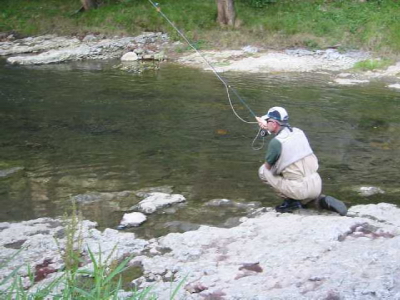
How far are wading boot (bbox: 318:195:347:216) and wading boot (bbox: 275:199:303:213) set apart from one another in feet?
0.94

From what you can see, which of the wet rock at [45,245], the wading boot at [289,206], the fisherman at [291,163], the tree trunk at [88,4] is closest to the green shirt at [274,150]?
the fisherman at [291,163]

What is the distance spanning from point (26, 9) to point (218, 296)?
23691 millimetres

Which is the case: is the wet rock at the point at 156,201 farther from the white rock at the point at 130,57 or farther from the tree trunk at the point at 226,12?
the tree trunk at the point at 226,12

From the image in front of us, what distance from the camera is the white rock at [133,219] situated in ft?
22.0

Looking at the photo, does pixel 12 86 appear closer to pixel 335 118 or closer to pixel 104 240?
pixel 335 118

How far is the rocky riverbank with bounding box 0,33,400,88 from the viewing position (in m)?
16.4

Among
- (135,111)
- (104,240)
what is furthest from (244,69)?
(104,240)

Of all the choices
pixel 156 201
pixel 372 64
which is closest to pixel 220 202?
pixel 156 201

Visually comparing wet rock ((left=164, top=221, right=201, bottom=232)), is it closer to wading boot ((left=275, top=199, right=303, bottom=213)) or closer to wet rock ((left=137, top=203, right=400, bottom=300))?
wet rock ((left=137, top=203, right=400, bottom=300))

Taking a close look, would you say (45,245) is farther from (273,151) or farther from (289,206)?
(289,206)

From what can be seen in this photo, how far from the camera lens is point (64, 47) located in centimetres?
2069

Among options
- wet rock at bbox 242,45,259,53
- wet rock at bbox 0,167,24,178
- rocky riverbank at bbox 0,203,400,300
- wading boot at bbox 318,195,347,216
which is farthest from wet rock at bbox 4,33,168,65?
wading boot at bbox 318,195,347,216

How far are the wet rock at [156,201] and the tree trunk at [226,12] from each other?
45.5 feet

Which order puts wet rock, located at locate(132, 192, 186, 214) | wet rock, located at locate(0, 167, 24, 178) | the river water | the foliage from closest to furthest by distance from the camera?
wet rock, located at locate(132, 192, 186, 214) → the river water → wet rock, located at locate(0, 167, 24, 178) → the foliage
